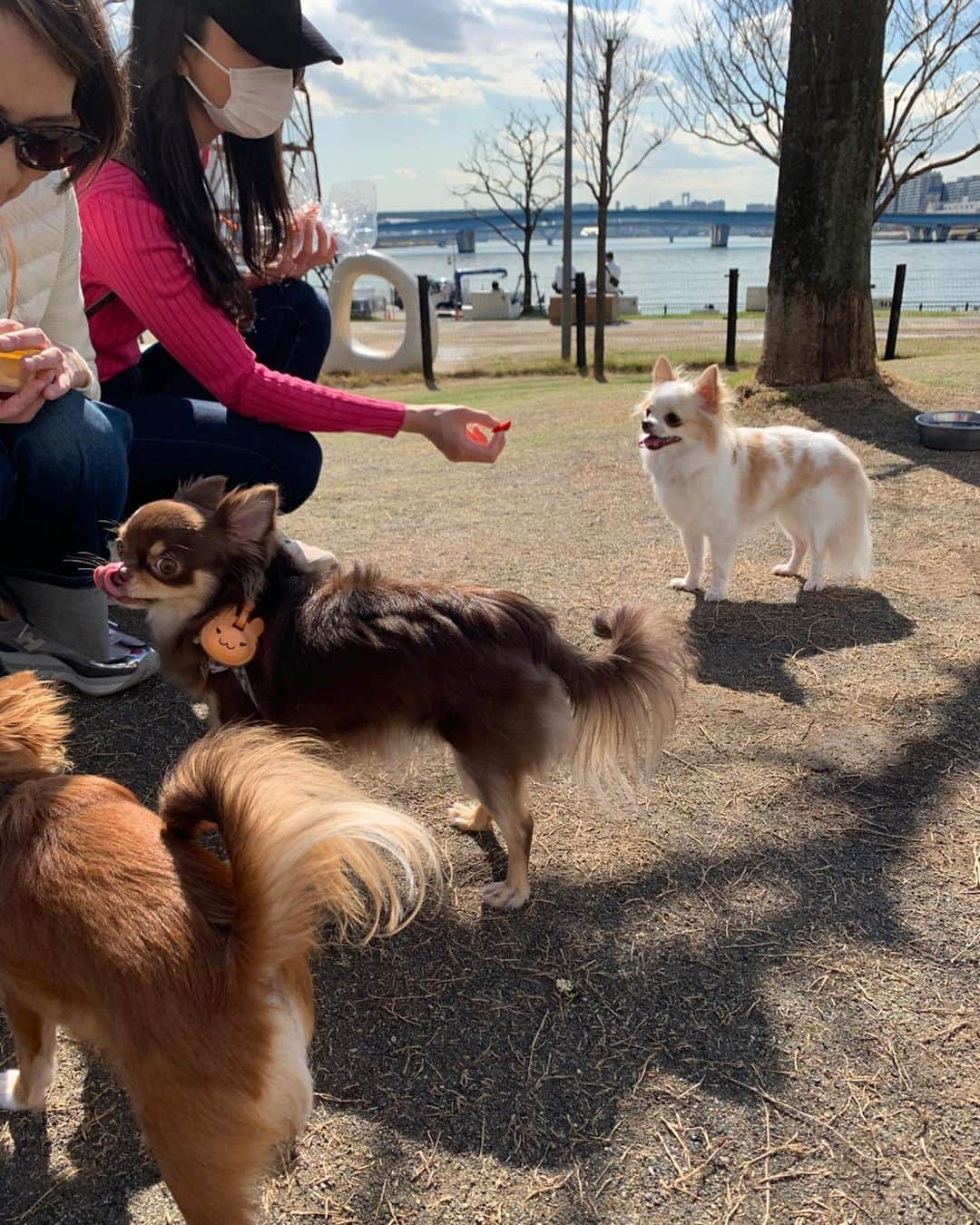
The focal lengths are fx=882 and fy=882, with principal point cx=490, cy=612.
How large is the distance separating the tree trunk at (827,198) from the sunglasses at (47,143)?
6169 mm

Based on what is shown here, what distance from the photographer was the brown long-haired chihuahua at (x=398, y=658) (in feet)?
7.03

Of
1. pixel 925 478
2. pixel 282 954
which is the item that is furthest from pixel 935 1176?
pixel 925 478

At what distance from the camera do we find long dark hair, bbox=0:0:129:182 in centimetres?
162

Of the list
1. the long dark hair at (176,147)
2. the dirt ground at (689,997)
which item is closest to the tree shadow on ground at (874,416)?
the dirt ground at (689,997)

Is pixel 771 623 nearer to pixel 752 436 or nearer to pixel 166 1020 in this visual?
pixel 752 436

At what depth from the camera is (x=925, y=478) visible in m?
5.46

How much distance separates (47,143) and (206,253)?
0.98 m

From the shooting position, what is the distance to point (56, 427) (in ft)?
8.71

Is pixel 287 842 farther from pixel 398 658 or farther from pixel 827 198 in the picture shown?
pixel 827 198

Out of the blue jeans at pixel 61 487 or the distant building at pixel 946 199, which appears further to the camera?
the distant building at pixel 946 199

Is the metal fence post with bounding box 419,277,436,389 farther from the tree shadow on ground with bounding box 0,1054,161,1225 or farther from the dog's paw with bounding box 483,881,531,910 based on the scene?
the tree shadow on ground with bounding box 0,1054,161,1225

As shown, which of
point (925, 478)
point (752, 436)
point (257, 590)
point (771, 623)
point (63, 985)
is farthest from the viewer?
point (925, 478)

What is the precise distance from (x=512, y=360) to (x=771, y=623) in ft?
45.0

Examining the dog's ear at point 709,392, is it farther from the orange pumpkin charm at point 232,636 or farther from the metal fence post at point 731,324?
the metal fence post at point 731,324
